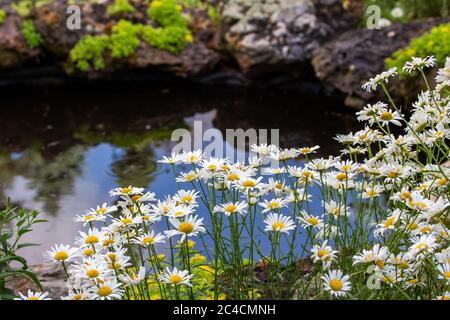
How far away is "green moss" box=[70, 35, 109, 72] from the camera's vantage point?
7242mm

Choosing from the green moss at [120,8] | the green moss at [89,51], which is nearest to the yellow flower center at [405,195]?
the green moss at [89,51]

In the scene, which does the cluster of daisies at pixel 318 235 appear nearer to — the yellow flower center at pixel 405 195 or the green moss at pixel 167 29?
the yellow flower center at pixel 405 195

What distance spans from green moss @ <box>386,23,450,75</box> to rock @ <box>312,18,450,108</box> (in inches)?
9.7

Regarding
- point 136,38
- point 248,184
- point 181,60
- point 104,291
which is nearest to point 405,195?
point 248,184

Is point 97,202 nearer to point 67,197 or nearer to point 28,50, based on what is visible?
point 67,197

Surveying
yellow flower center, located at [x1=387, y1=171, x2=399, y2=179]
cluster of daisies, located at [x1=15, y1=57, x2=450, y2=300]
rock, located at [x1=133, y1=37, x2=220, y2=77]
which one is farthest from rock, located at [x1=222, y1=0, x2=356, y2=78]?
yellow flower center, located at [x1=387, y1=171, x2=399, y2=179]

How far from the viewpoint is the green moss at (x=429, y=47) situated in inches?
214

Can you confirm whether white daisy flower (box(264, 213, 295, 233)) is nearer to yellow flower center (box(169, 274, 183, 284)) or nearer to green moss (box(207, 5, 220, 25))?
yellow flower center (box(169, 274, 183, 284))

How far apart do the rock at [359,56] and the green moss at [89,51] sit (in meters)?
2.61

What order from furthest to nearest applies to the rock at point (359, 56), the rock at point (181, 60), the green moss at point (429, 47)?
the rock at point (181, 60) < the rock at point (359, 56) < the green moss at point (429, 47)

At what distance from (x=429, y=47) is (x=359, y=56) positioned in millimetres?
814

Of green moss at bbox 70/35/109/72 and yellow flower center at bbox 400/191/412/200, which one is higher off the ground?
green moss at bbox 70/35/109/72

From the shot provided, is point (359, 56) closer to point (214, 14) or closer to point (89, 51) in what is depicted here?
point (214, 14)

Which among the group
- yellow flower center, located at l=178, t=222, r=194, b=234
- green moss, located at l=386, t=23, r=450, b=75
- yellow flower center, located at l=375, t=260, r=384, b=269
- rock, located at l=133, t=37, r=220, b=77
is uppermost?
rock, located at l=133, t=37, r=220, b=77
